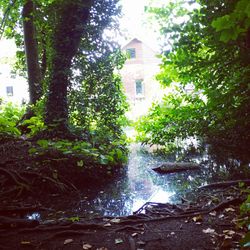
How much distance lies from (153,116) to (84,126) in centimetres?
370

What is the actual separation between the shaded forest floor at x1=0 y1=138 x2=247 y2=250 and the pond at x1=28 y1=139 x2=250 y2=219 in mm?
379

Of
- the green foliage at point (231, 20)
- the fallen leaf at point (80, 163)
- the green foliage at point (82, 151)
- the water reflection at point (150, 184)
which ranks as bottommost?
the water reflection at point (150, 184)

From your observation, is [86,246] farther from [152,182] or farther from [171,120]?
[171,120]

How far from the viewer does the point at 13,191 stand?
21.4ft

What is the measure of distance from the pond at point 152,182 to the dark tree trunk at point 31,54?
4.46 metres

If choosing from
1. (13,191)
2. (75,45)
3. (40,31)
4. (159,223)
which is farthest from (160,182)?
(40,31)

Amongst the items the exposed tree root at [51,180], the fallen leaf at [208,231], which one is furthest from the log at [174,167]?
the fallen leaf at [208,231]

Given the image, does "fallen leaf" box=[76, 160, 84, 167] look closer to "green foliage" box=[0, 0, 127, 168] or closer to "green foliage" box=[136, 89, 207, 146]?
"green foliage" box=[0, 0, 127, 168]

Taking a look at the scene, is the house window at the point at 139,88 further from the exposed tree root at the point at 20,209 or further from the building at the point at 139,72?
the exposed tree root at the point at 20,209

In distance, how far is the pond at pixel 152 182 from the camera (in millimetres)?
6282

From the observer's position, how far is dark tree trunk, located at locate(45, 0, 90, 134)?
28.6ft

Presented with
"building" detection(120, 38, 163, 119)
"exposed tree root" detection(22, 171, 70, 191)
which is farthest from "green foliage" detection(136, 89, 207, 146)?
"building" detection(120, 38, 163, 119)

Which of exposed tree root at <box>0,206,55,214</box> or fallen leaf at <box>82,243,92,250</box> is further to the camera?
exposed tree root at <box>0,206,55,214</box>

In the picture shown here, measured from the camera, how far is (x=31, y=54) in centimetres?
1165
